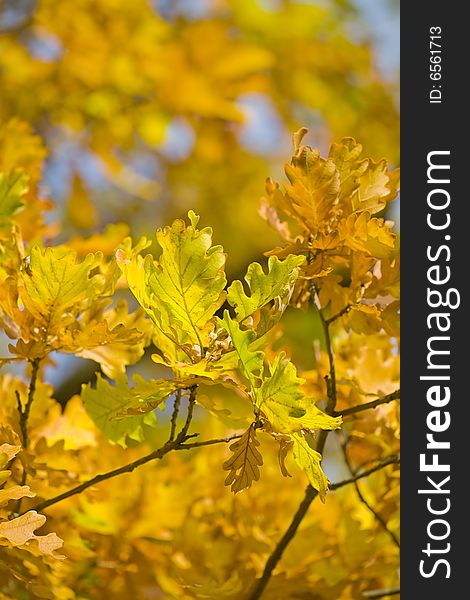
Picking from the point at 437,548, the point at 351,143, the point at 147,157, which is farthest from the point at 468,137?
the point at 147,157

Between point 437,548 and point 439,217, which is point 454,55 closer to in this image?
point 439,217

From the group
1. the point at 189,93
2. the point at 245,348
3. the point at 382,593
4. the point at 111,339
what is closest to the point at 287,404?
the point at 245,348

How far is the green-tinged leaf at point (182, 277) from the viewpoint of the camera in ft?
1.83

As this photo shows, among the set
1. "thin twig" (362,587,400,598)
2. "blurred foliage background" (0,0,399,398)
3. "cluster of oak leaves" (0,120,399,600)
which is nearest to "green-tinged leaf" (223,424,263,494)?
"cluster of oak leaves" (0,120,399,600)

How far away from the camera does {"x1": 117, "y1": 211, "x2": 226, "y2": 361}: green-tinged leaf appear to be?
56 centimetres

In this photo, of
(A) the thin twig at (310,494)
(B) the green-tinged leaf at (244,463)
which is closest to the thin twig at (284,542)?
(A) the thin twig at (310,494)

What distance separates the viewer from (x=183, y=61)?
1.70m

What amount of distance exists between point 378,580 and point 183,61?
112 cm

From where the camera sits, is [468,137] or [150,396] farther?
[468,137]

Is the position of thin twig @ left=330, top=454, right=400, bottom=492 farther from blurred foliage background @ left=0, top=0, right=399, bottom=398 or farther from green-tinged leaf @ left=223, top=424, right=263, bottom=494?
blurred foliage background @ left=0, top=0, right=399, bottom=398

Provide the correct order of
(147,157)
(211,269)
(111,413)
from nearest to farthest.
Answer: (211,269), (111,413), (147,157)

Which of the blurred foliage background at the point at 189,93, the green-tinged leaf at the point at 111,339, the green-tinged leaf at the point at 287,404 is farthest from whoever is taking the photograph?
the blurred foliage background at the point at 189,93

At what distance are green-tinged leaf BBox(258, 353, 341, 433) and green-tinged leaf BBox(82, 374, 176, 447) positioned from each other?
0.08 meters

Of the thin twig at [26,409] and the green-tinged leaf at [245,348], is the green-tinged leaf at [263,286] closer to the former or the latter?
the green-tinged leaf at [245,348]
